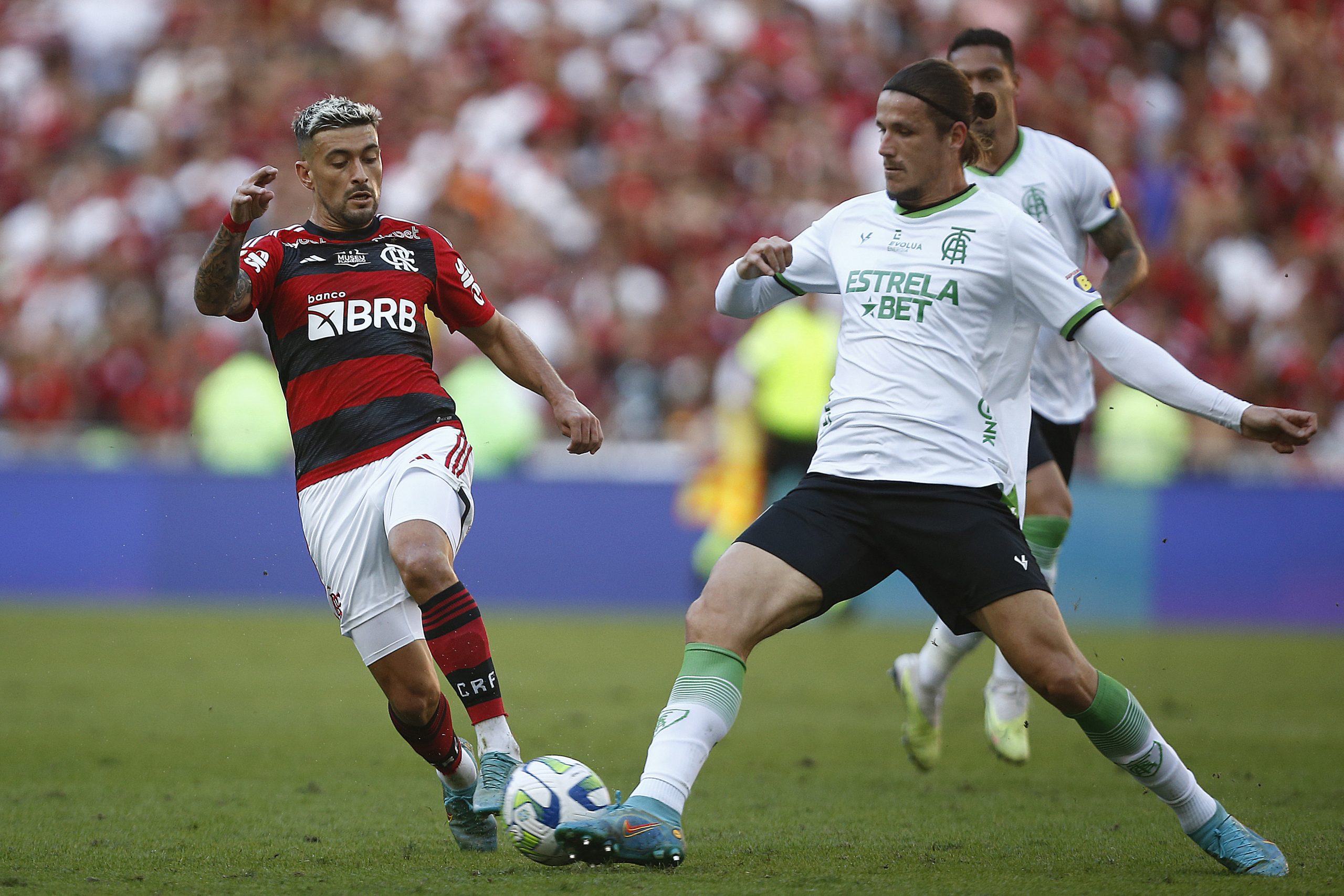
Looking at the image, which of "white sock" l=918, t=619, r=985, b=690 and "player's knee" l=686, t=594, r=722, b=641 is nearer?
"player's knee" l=686, t=594, r=722, b=641

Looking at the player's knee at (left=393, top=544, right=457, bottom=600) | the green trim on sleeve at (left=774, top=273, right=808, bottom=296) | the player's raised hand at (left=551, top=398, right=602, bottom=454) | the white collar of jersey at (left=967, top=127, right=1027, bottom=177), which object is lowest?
the player's knee at (left=393, top=544, right=457, bottom=600)

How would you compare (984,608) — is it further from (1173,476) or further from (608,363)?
(608,363)

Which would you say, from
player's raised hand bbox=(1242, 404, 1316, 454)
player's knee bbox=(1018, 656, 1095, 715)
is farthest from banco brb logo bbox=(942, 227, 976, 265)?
player's knee bbox=(1018, 656, 1095, 715)

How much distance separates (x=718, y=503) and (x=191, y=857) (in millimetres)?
8843

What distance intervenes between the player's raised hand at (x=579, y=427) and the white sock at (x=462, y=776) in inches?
40.9

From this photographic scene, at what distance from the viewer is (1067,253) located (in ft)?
20.7

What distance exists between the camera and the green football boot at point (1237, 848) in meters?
4.41

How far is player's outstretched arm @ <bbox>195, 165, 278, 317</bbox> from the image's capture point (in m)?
4.58

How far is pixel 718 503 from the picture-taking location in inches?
523

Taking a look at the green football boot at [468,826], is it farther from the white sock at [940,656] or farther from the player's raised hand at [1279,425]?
the player's raised hand at [1279,425]

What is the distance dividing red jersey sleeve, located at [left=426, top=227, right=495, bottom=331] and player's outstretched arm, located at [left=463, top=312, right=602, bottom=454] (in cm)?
4

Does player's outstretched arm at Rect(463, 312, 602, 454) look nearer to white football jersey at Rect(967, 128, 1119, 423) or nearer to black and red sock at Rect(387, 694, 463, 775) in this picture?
black and red sock at Rect(387, 694, 463, 775)

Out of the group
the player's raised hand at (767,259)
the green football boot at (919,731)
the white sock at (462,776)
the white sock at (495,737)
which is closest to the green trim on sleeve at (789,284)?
the player's raised hand at (767,259)

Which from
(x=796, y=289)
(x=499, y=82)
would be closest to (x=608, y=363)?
(x=499, y=82)
